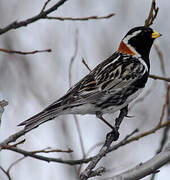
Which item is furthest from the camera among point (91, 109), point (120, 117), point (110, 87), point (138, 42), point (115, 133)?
point (138, 42)

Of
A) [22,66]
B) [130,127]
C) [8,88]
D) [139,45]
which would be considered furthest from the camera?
[130,127]

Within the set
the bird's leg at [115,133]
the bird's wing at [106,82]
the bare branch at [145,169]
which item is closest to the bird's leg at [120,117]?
the bird's leg at [115,133]

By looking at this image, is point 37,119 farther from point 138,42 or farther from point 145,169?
point 138,42

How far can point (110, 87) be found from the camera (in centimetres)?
580

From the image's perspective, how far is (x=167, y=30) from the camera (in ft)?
34.6

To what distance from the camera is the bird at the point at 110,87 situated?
554 cm

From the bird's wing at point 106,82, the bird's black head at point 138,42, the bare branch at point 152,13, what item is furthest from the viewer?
the bird's black head at point 138,42

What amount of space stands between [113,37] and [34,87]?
7.72ft

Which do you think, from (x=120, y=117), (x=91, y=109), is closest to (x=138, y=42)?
(x=91, y=109)

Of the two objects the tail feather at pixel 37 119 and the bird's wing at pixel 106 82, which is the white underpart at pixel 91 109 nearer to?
the bird's wing at pixel 106 82

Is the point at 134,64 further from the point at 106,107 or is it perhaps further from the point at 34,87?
the point at 34,87

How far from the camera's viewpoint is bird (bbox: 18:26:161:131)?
5543 millimetres

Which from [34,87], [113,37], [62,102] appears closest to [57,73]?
[34,87]

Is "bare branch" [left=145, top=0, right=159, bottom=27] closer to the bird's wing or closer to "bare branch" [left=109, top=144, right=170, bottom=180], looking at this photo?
the bird's wing
